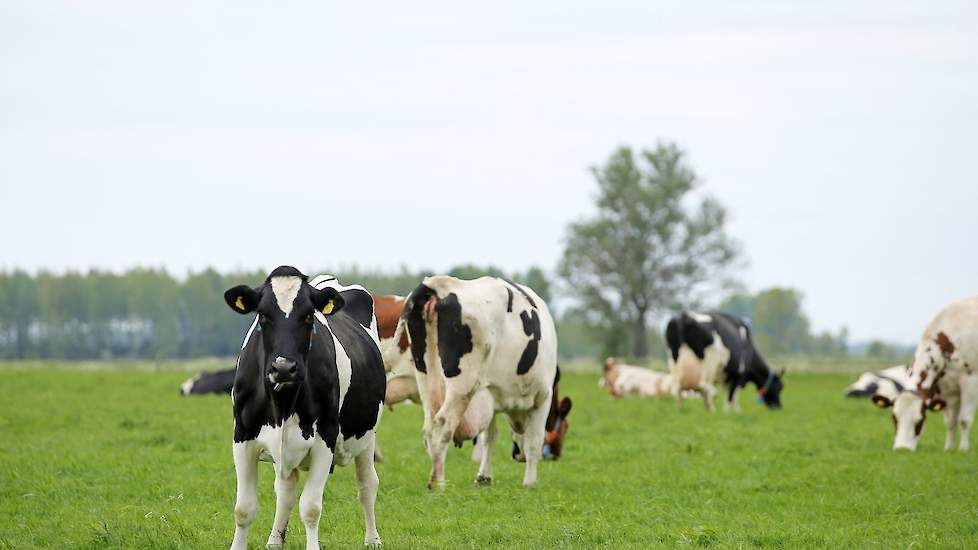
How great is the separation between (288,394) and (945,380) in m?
13.1

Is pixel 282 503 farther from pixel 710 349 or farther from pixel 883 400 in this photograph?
pixel 710 349

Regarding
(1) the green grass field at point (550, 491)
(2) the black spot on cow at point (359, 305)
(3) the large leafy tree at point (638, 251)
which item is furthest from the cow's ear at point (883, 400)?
(3) the large leafy tree at point (638, 251)

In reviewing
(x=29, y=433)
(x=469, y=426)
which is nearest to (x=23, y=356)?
(x=29, y=433)

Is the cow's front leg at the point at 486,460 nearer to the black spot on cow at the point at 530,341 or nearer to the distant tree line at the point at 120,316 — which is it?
the black spot on cow at the point at 530,341

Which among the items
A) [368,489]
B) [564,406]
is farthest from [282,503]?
[564,406]

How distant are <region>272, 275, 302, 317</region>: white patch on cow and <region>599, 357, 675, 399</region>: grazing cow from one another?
25.6m

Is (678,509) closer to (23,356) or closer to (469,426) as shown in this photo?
(469,426)

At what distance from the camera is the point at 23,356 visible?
11406cm

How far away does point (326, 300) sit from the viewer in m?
8.26

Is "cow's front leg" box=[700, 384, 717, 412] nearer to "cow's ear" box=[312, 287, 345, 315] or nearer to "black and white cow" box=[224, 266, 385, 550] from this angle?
"black and white cow" box=[224, 266, 385, 550]

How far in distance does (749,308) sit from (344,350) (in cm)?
13744

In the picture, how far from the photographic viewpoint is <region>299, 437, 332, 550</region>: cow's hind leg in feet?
27.3

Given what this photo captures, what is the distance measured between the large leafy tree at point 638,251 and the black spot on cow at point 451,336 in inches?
2245

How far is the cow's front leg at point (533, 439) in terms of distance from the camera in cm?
1325
